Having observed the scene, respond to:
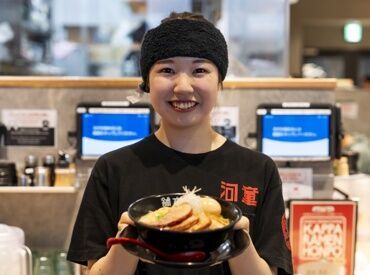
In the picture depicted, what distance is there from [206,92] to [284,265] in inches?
16.4

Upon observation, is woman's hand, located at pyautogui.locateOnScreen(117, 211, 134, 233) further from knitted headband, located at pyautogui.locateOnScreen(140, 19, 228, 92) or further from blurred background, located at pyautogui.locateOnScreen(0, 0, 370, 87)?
blurred background, located at pyautogui.locateOnScreen(0, 0, 370, 87)

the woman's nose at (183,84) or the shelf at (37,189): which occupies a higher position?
the woman's nose at (183,84)

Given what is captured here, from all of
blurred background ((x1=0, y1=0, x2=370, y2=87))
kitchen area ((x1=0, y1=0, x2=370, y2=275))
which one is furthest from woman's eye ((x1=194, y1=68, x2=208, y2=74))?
blurred background ((x1=0, y1=0, x2=370, y2=87))

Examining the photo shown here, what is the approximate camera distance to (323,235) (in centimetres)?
203

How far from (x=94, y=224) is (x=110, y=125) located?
0.83 meters

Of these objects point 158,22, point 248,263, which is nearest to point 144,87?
point 248,263

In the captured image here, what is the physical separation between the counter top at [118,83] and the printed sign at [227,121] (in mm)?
89

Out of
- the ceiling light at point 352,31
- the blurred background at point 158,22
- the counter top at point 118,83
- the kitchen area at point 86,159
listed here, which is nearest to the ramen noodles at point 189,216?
the kitchen area at point 86,159

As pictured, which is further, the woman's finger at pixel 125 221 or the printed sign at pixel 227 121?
the printed sign at pixel 227 121

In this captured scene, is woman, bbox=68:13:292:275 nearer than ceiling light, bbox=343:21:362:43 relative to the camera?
Yes

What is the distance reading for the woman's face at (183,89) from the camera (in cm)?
117

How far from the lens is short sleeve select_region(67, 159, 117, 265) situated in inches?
48.5

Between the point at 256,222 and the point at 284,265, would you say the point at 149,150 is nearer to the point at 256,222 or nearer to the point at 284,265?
the point at 256,222

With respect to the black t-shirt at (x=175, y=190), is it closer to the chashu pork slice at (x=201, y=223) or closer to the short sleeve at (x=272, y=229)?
the short sleeve at (x=272, y=229)
